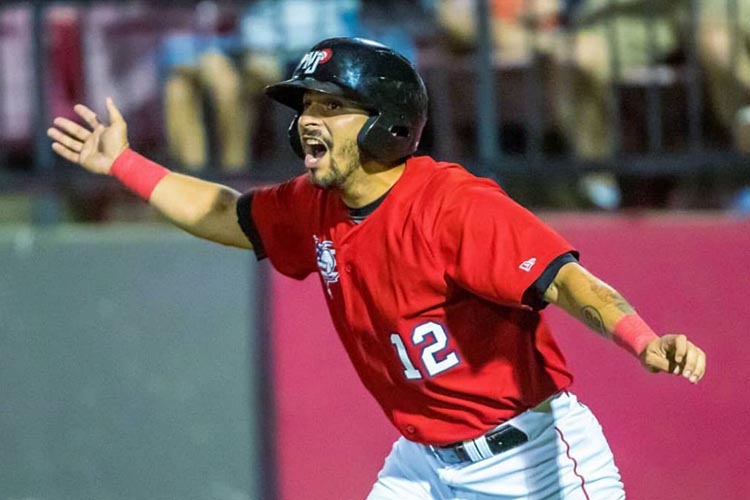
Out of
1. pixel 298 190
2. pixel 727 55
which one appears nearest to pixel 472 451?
pixel 298 190

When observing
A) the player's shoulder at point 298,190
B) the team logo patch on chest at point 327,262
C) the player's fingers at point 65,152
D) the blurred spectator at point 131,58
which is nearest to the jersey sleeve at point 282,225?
the player's shoulder at point 298,190

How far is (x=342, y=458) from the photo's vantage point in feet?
18.8

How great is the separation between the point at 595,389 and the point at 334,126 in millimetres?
1939

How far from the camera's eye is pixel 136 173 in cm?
481

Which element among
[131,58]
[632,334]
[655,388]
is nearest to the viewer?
[632,334]

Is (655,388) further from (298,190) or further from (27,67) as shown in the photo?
(27,67)

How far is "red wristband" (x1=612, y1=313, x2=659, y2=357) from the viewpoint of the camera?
11.8 feet

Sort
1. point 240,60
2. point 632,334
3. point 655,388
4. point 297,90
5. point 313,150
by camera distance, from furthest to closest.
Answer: point 240,60
point 655,388
point 297,90
point 313,150
point 632,334

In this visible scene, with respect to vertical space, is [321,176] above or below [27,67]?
below

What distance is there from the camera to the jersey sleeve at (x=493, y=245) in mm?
3854

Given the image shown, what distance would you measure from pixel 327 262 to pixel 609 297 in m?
0.93

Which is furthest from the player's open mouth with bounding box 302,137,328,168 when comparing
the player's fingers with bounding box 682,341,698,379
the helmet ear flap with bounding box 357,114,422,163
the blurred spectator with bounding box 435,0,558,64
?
the blurred spectator with bounding box 435,0,558,64

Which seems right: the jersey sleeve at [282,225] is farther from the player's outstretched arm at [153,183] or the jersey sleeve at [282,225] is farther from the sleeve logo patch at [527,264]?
the sleeve logo patch at [527,264]

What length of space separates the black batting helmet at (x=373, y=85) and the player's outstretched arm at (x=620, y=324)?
0.63m
